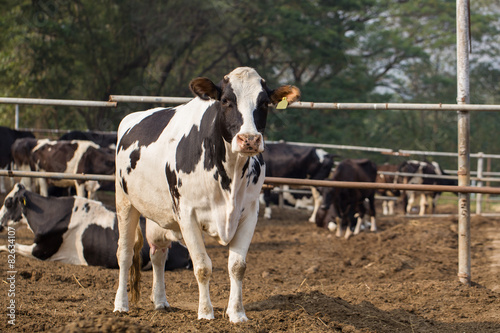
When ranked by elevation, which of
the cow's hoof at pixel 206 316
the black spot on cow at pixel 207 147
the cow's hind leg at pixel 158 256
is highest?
the black spot on cow at pixel 207 147

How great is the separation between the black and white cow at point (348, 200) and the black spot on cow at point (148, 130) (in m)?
7.11

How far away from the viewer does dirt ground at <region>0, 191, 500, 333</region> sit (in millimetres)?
3945

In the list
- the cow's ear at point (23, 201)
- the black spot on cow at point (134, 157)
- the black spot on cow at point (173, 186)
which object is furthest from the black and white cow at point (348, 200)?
the black spot on cow at point (173, 186)

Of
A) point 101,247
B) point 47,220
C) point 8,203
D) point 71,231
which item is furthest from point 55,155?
point 101,247

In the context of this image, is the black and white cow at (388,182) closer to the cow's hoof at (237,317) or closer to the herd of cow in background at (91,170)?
the herd of cow in background at (91,170)

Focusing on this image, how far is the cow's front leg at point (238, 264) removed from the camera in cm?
405

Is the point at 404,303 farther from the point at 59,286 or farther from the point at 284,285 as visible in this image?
the point at 59,286

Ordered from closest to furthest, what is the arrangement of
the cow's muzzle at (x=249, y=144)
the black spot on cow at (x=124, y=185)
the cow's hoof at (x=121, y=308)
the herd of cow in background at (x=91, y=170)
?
the cow's muzzle at (x=249, y=144) < the cow's hoof at (x=121, y=308) < the black spot on cow at (x=124, y=185) < the herd of cow in background at (x=91, y=170)

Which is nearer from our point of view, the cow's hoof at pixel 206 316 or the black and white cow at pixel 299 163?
the cow's hoof at pixel 206 316

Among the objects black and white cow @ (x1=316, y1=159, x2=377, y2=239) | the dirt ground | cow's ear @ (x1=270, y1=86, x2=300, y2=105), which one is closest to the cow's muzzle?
cow's ear @ (x1=270, y1=86, x2=300, y2=105)

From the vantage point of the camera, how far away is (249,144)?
12.1 feet

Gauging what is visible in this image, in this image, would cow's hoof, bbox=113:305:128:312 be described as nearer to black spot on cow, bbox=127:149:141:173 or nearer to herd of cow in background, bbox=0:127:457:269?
black spot on cow, bbox=127:149:141:173

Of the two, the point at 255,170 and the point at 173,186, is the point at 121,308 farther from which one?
the point at 255,170

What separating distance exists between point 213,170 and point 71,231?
4.06m
